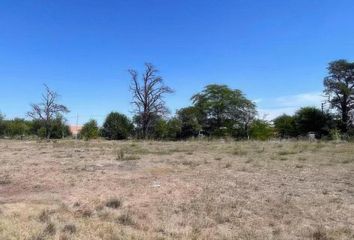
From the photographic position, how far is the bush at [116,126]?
211 ft

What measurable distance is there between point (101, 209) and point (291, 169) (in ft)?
19.6

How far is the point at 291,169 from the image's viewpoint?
40.3ft

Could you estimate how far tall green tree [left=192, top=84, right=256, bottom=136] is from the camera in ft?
218

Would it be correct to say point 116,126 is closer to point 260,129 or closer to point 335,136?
point 260,129

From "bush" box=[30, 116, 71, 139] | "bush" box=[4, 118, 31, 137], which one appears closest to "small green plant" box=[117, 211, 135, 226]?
"bush" box=[30, 116, 71, 139]

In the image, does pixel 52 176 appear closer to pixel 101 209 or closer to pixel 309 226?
pixel 101 209

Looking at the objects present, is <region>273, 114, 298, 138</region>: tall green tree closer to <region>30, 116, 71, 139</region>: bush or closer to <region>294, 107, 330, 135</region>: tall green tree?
<region>294, 107, 330, 135</region>: tall green tree

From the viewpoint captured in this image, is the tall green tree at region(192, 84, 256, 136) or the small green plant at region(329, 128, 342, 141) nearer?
the small green plant at region(329, 128, 342, 141)

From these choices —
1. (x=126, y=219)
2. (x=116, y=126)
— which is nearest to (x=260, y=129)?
(x=116, y=126)

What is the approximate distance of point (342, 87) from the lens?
5738cm

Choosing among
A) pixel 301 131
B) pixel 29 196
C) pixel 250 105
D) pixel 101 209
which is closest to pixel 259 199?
pixel 101 209

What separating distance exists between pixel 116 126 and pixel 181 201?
5742 centimetres

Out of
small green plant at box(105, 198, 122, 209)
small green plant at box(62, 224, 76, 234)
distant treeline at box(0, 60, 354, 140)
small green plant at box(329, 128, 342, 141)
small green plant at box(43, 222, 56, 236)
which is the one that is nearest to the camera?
small green plant at box(43, 222, 56, 236)

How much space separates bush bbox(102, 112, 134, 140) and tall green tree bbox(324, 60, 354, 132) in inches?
1094
